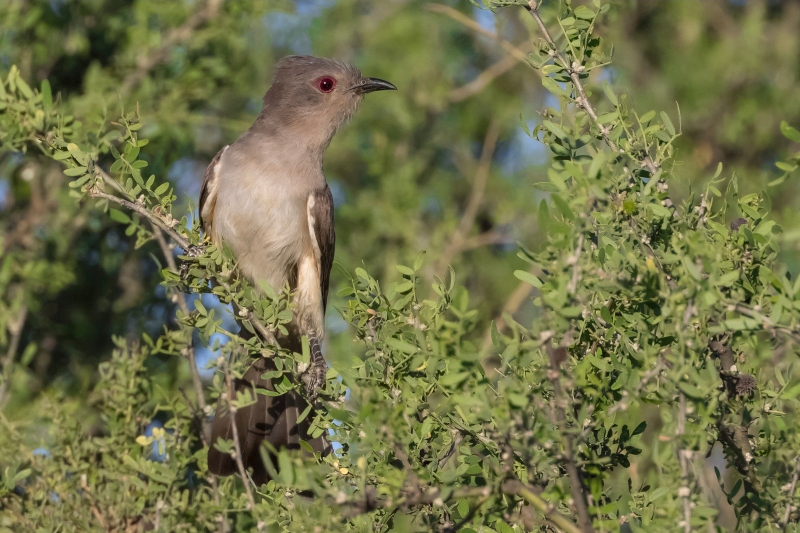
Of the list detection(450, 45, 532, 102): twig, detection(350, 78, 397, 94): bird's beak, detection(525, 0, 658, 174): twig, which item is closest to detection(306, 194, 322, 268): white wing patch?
detection(350, 78, 397, 94): bird's beak

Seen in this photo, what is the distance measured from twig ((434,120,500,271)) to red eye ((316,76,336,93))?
5.15 feet

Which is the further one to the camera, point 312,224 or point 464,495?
point 312,224

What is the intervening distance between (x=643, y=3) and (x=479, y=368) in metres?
8.24

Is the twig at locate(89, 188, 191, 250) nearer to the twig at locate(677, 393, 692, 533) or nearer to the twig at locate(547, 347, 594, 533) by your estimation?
the twig at locate(547, 347, 594, 533)

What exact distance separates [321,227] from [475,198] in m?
2.50

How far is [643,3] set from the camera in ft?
32.2

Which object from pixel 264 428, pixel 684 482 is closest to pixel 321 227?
→ pixel 264 428

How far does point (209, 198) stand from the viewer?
5.80 metres

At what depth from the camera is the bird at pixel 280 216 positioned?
5422mm

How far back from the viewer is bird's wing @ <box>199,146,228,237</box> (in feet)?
19.0

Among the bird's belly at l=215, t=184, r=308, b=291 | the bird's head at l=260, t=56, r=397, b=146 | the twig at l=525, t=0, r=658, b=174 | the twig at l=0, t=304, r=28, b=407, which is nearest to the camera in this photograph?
the twig at l=525, t=0, r=658, b=174

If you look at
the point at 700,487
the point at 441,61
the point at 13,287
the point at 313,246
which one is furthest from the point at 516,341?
the point at 441,61

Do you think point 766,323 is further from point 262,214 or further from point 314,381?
point 262,214

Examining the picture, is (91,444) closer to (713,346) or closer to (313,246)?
(313,246)
